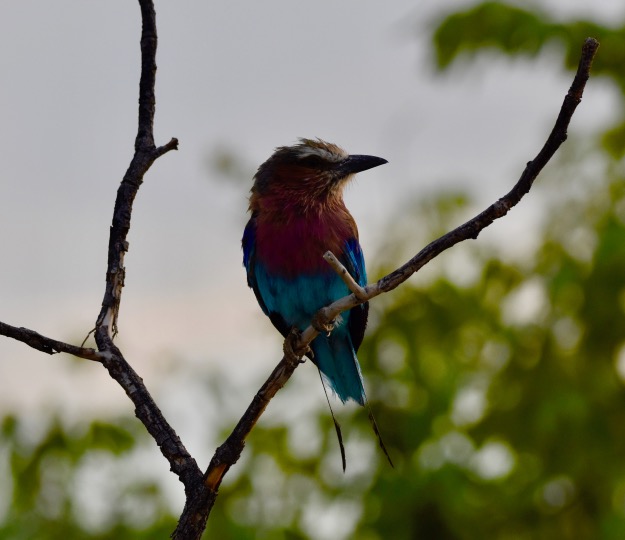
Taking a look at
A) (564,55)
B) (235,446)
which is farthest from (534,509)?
(235,446)

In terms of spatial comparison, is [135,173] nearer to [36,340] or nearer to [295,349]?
[36,340]

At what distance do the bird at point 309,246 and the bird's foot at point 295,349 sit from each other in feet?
2.02

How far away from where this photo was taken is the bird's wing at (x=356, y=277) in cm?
631

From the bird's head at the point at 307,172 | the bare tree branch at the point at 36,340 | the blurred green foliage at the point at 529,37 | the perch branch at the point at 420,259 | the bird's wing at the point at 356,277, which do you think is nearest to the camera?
the perch branch at the point at 420,259

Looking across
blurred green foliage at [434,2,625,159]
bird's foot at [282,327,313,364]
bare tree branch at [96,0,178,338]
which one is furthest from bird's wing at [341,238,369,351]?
blurred green foliage at [434,2,625,159]

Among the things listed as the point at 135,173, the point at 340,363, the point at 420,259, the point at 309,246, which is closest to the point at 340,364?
the point at 340,363

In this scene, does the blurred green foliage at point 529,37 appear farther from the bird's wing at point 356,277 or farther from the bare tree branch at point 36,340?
the bare tree branch at point 36,340

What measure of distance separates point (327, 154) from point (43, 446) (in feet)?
22.7

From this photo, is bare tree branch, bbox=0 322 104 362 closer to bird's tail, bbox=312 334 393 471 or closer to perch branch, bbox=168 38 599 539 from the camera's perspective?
perch branch, bbox=168 38 599 539

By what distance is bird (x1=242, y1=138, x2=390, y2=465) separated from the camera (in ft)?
20.1

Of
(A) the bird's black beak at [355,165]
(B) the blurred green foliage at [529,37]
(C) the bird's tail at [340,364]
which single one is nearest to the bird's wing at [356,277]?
(C) the bird's tail at [340,364]

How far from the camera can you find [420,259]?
161 inches

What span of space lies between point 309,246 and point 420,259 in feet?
7.05

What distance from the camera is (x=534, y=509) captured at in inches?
477
